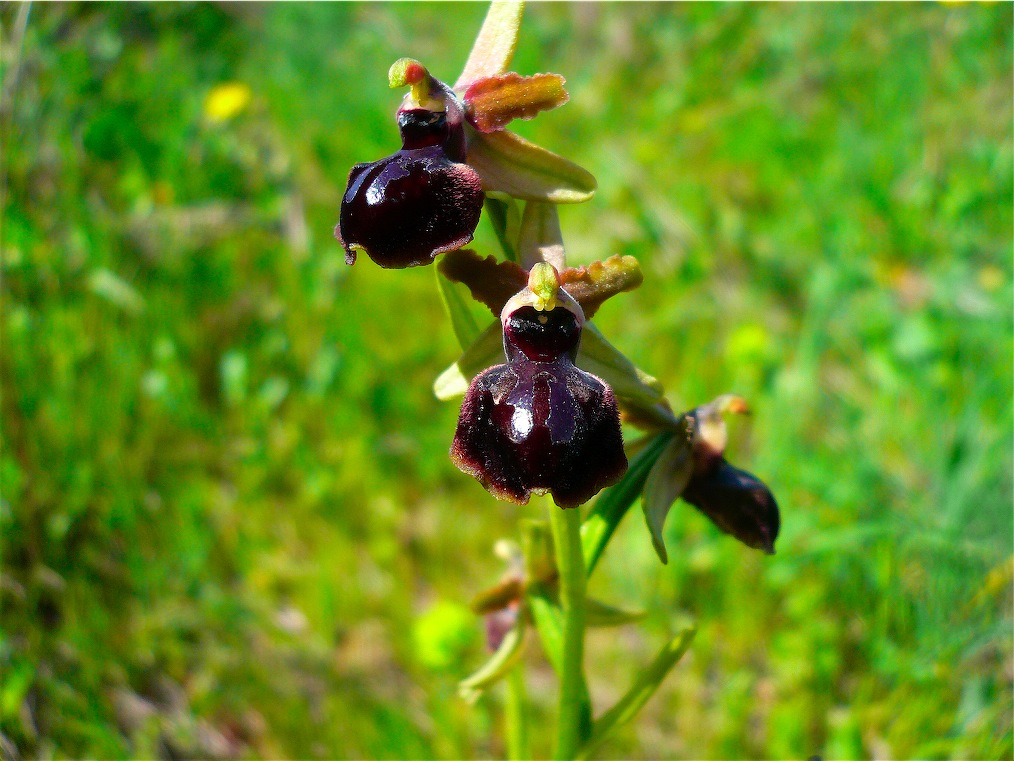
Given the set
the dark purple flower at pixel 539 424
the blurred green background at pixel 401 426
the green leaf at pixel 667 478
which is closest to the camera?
the dark purple flower at pixel 539 424

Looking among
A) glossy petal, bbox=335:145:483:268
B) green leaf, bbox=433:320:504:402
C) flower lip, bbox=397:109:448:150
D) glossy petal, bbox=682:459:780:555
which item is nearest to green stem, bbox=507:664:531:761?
glossy petal, bbox=682:459:780:555

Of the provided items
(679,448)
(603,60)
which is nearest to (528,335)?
(679,448)

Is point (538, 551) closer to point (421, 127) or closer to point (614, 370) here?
point (614, 370)

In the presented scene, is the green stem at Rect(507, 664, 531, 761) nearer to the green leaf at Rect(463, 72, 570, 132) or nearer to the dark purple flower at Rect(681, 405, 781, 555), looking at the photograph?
the dark purple flower at Rect(681, 405, 781, 555)

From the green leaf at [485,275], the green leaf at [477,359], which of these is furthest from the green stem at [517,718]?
the green leaf at [485,275]

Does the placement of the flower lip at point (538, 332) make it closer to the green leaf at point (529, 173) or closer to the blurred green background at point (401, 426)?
the green leaf at point (529, 173)

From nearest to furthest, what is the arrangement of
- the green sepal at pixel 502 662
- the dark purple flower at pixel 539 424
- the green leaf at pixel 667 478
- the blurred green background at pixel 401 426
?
1. the dark purple flower at pixel 539 424
2. the green leaf at pixel 667 478
3. the green sepal at pixel 502 662
4. the blurred green background at pixel 401 426

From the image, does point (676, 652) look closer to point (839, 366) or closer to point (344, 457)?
point (344, 457)
